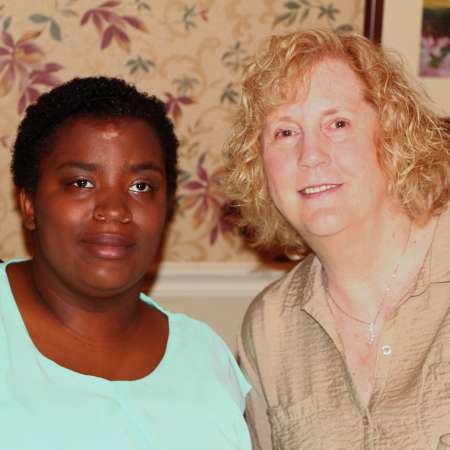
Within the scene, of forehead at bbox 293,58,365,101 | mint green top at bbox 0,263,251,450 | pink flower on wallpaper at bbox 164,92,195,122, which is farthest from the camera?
pink flower on wallpaper at bbox 164,92,195,122

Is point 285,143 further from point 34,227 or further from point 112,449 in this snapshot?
point 112,449

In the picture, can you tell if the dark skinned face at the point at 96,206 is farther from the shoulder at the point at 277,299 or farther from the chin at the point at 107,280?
the shoulder at the point at 277,299

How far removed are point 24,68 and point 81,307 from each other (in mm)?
888

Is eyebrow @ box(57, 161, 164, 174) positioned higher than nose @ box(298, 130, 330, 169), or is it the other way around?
nose @ box(298, 130, 330, 169)

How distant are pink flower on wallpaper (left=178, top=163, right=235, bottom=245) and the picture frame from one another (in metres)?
0.60

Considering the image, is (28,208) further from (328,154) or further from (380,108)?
(380,108)

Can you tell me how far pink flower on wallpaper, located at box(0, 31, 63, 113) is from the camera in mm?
2264

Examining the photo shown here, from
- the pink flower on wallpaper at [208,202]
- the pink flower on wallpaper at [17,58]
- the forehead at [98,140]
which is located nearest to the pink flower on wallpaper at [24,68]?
the pink flower on wallpaper at [17,58]

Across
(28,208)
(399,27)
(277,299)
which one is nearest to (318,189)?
(277,299)

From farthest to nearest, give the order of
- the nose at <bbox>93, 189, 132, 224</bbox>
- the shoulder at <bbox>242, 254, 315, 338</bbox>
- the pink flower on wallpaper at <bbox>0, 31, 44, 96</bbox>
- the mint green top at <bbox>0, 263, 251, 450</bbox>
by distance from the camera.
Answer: the pink flower on wallpaper at <bbox>0, 31, 44, 96</bbox>, the shoulder at <bbox>242, 254, 315, 338</bbox>, the nose at <bbox>93, 189, 132, 224</bbox>, the mint green top at <bbox>0, 263, 251, 450</bbox>

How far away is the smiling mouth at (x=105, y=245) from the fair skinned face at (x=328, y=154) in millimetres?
417

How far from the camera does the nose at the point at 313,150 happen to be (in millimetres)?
1749

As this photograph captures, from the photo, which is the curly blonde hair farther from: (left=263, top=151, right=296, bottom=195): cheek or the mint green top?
the mint green top

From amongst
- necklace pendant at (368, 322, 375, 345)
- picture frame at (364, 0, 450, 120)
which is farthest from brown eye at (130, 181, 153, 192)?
picture frame at (364, 0, 450, 120)
